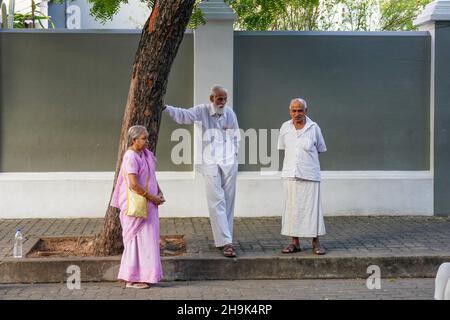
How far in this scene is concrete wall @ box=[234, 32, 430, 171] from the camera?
1109 centimetres

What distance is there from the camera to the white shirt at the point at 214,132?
8.36m

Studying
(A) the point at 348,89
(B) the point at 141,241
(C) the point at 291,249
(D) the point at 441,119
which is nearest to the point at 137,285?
(B) the point at 141,241

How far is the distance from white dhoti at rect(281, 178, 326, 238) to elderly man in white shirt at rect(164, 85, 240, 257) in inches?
26.7

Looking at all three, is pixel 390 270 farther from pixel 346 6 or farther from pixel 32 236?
pixel 346 6

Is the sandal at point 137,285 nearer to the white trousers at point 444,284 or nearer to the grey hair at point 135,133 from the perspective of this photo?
the grey hair at point 135,133

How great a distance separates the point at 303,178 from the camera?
27.2 ft

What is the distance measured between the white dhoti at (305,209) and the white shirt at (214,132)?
0.75m

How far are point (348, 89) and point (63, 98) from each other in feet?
13.9

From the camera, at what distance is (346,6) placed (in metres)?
17.5

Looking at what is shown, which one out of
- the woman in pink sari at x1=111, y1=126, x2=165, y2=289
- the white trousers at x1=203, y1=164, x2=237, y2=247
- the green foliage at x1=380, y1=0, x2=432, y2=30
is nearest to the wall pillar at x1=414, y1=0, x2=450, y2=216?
the white trousers at x1=203, y1=164, x2=237, y2=247

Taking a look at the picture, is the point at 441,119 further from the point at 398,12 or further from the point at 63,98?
the point at 398,12

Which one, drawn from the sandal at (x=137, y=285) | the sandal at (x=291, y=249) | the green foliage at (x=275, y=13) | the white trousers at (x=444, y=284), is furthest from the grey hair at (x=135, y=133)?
the green foliage at (x=275, y=13)
